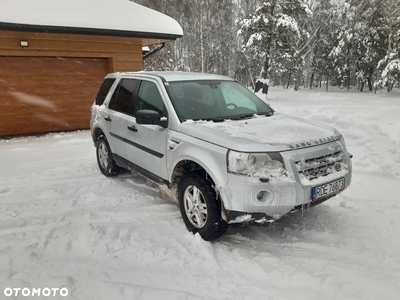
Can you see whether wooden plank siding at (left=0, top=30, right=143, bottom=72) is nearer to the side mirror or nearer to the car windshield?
the car windshield

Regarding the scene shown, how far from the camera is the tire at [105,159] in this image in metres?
5.24

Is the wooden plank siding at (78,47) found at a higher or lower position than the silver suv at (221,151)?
higher

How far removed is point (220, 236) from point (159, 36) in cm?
844

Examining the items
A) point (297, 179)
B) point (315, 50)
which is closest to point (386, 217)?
point (297, 179)

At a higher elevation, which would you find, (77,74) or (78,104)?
(77,74)

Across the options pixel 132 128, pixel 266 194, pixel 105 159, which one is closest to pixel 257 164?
pixel 266 194

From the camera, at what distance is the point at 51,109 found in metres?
9.66

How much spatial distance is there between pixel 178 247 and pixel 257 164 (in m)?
1.19

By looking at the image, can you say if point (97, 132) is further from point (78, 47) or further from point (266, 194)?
point (78, 47)

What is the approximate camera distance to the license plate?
3039 millimetres

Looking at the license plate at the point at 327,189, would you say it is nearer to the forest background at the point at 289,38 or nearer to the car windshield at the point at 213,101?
the car windshield at the point at 213,101

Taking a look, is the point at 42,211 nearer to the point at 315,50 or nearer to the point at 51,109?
the point at 51,109

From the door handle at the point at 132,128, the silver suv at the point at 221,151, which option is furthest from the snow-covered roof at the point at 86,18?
the door handle at the point at 132,128

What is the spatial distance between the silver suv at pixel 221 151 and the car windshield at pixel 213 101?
0.01 m
